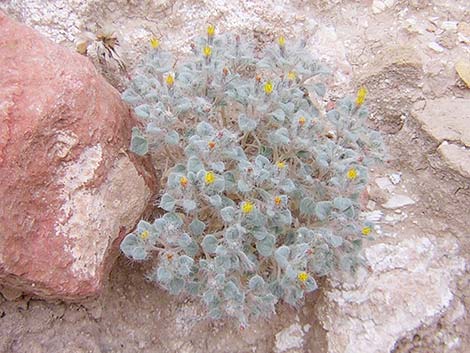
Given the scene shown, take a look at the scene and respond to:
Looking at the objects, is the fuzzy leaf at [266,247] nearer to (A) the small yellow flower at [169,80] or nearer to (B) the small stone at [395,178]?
(A) the small yellow flower at [169,80]

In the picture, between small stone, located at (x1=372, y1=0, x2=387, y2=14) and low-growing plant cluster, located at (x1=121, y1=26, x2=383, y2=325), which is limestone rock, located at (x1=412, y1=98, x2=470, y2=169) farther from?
small stone, located at (x1=372, y1=0, x2=387, y2=14)

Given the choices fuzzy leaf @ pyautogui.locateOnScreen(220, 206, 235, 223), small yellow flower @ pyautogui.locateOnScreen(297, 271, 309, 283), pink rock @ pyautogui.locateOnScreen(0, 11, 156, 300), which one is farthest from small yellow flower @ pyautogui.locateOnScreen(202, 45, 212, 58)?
small yellow flower @ pyautogui.locateOnScreen(297, 271, 309, 283)

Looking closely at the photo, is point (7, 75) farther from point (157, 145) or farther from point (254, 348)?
point (254, 348)

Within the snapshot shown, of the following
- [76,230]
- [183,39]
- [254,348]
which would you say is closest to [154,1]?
[183,39]

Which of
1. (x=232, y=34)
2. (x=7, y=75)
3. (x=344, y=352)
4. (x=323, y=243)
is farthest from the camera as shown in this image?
(x=232, y=34)

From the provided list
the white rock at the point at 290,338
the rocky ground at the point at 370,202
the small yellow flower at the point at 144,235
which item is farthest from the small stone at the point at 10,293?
the white rock at the point at 290,338

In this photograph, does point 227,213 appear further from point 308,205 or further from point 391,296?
point 391,296
